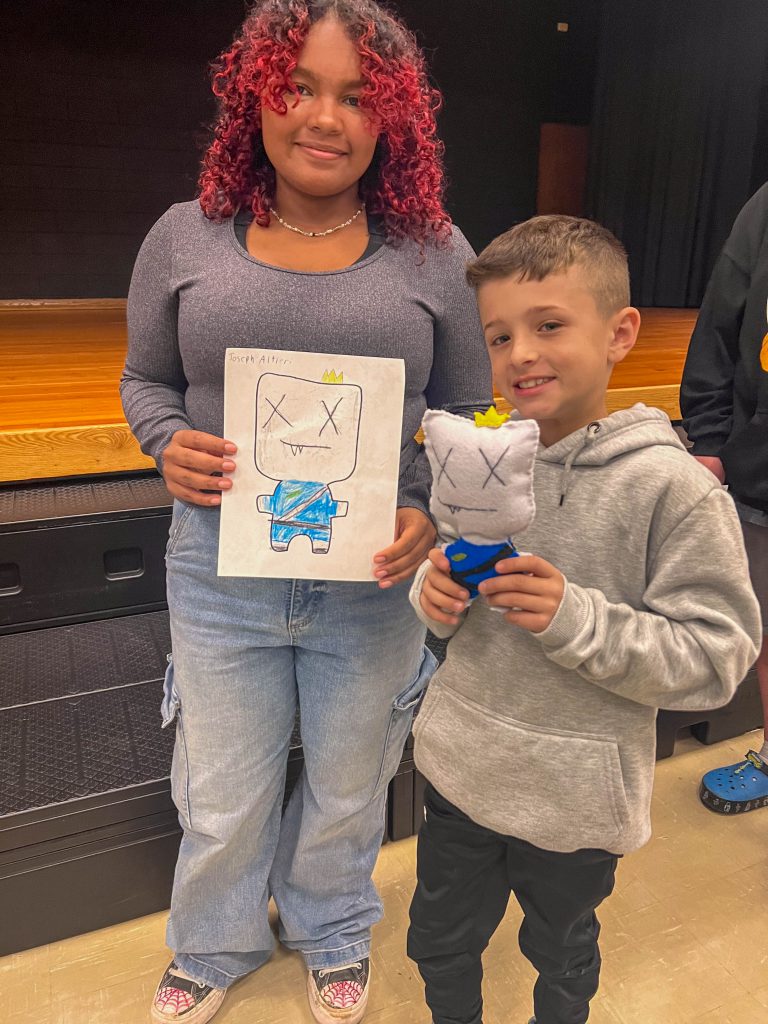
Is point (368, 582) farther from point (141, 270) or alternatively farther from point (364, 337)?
point (141, 270)

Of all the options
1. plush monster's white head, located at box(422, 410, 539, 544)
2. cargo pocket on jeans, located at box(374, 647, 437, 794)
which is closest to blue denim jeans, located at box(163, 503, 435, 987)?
cargo pocket on jeans, located at box(374, 647, 437, 794)

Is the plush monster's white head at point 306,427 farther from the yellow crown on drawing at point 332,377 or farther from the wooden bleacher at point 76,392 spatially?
the wooden bleacher at point 76,392

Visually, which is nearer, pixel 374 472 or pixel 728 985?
pixel 374 472

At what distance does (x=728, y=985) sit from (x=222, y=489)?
1.10m

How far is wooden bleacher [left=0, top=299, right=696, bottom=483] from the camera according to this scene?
5.20ft

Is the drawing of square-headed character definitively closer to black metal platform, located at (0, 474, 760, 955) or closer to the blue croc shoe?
black metal platform, located at (0, 474, 760, 955)

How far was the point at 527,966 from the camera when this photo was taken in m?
1.22

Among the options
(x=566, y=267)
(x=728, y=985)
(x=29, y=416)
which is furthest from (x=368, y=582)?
(x=29, y=416)

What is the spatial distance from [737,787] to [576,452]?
122cm

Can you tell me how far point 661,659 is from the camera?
2.20ft

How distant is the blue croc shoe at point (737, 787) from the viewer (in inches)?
61.9

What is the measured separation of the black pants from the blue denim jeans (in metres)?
0.16

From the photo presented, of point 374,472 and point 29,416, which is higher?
point 374,472

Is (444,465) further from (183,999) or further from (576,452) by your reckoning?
(183,999)
